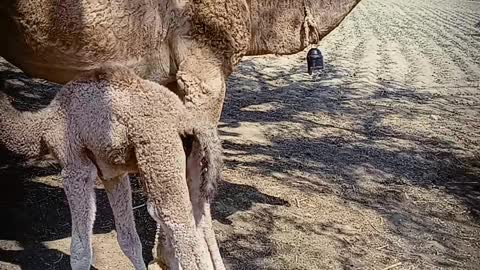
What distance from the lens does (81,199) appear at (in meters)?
3.66

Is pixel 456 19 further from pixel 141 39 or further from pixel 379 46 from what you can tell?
pixel 141 39

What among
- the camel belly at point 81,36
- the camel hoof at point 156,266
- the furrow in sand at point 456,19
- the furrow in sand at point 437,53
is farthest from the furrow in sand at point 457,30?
the camel hoof at point 156,266

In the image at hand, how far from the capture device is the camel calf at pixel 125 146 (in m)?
3.48

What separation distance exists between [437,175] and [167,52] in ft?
10.6

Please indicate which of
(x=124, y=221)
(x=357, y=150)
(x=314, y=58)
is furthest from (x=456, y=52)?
(x=124, y=221)

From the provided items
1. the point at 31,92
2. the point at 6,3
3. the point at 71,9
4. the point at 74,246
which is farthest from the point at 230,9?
the point at 31,92

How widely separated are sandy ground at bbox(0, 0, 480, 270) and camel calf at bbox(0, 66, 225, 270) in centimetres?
103

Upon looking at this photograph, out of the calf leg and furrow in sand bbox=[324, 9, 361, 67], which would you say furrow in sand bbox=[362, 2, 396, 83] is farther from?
the calf leg

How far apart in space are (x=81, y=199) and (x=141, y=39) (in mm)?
1322

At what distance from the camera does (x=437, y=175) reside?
21.7 feet

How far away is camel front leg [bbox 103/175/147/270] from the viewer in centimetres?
401

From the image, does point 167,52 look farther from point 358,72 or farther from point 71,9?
point 358,72

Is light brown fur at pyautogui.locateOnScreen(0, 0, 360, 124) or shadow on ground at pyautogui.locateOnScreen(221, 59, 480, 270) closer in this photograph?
light brown fur at pyautogui.locateOnScreen(0, 0, 360, 124)

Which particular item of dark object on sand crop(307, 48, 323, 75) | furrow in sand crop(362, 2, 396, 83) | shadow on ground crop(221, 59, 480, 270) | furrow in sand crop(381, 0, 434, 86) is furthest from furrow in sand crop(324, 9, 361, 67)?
dark object on sand crop(307, 48, 323, 75)
